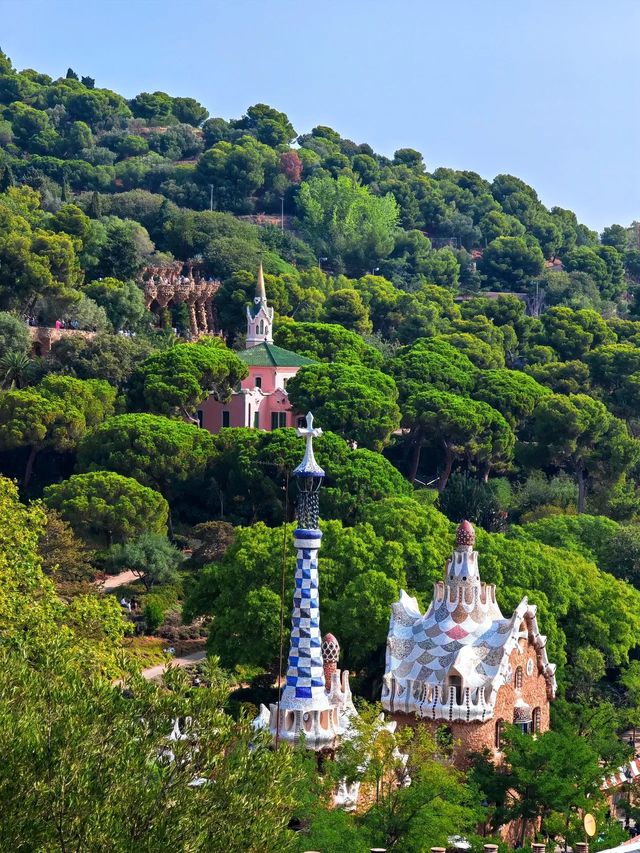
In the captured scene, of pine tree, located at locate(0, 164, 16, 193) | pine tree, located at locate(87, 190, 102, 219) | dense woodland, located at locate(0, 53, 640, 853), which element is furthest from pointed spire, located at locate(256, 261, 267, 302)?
pine tree, located at locate(0, 164, 16, 193)

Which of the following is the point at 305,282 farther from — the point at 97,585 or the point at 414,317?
the point at 97,585

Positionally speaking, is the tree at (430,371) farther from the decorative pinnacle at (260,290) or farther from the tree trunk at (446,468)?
the decorative pinnacle at (260,290)

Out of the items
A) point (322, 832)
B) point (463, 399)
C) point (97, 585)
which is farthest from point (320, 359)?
point (322, 832)

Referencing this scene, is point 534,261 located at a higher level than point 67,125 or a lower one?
lower

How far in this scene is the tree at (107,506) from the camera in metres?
63.5

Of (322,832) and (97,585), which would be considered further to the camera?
(97,585)

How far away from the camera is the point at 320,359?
84562 millimetres

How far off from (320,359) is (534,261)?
42021 mm

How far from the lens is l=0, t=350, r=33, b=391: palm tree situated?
75.1 m

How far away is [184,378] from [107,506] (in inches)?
507

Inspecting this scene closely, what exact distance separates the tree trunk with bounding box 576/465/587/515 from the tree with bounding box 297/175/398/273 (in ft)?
132

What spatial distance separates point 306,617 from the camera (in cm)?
4069

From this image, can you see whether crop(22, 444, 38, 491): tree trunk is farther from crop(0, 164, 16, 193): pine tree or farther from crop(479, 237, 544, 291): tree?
crop(479, 237, 544, 291): tree

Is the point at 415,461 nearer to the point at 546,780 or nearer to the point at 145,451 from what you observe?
the point at 145,451
